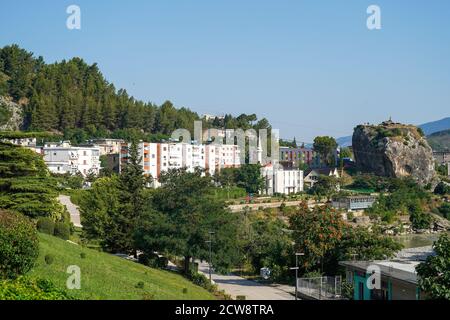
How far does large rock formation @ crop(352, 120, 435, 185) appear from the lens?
2945 inches

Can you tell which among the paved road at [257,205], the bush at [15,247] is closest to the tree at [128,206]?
the bush at [15,247]

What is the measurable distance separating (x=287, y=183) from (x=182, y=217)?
43251 mm

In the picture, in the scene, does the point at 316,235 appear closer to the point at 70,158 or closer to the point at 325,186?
the point at 70,158

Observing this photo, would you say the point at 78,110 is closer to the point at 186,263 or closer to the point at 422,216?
the point at 422,216

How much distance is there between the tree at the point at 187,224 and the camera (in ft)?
75.6

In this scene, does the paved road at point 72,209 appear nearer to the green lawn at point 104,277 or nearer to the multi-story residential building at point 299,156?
the green lawn at point 104,277

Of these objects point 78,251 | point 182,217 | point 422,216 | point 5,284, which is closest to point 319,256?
point 182,217

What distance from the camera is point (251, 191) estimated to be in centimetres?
5959

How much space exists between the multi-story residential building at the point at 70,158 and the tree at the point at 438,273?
48060 millimetres

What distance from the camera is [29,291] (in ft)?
31.0

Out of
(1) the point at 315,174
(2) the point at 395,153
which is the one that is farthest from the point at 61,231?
(2) the point at 395,153

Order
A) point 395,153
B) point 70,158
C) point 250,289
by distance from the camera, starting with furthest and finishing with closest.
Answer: point 395,153, point 70,158, point 250,289

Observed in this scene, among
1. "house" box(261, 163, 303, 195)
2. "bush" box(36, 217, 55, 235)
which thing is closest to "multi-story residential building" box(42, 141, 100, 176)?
"house" box(261, 163, 303, 195)

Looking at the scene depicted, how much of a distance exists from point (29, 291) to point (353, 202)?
49.5m
